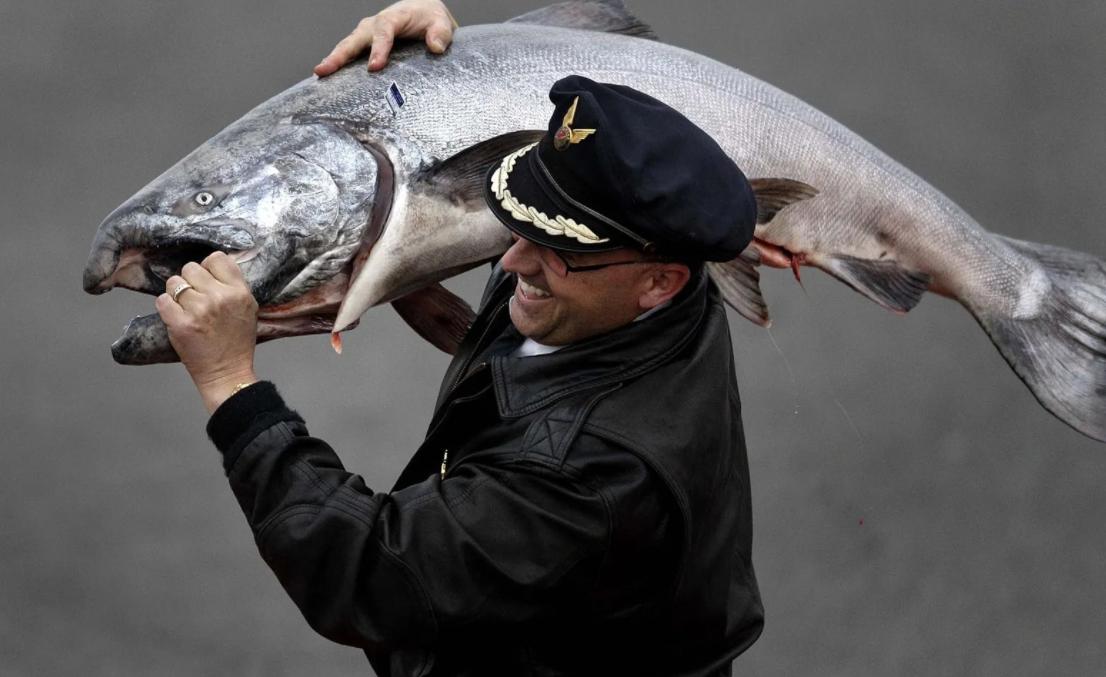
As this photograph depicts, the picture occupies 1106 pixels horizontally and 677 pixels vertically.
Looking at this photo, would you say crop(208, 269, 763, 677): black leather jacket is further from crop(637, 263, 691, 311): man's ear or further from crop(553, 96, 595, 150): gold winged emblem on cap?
crop(553, 96, 595, 150): gold winged emblem on cap

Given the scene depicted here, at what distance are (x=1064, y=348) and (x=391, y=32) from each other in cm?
121

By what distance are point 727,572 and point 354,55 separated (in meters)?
0.89

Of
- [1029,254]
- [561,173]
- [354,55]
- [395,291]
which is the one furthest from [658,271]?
[1029,254]

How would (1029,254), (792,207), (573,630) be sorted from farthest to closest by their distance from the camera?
(1029,254) → (792,207) → (573,630)

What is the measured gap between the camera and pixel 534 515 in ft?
6.26

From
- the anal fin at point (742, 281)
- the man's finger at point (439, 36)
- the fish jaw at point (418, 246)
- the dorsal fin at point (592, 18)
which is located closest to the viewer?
the fish jaw at point (418, 246)

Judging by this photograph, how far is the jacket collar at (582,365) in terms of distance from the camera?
79.0 inches

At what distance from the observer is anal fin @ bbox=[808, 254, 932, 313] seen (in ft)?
8.32

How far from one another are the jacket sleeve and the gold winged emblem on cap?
40 cm

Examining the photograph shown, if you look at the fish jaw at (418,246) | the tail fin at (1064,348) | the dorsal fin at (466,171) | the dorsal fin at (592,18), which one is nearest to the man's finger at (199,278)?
the fish jaw at (418,246)

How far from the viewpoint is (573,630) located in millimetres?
2068

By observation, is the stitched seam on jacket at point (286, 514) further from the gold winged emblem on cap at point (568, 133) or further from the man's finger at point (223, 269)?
the gold winged emblem on cap at point (568, 133)

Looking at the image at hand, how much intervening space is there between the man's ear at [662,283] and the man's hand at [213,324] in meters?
0.50

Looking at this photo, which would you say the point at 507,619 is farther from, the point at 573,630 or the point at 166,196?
the point at 166,196
